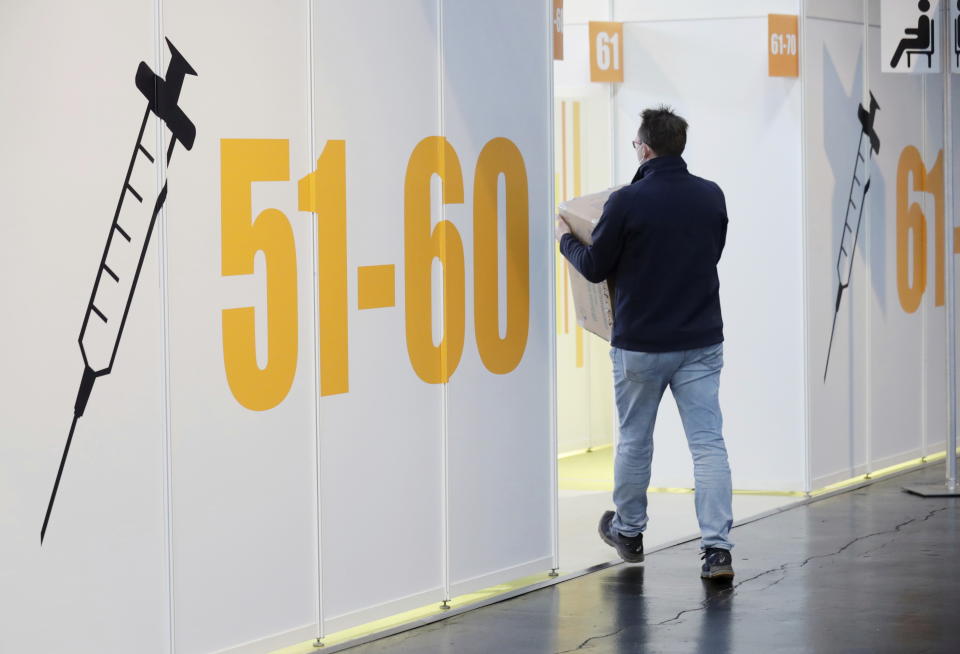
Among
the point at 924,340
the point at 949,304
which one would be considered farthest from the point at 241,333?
the point at 924,340

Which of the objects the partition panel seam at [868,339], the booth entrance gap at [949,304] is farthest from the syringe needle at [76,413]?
the partition panel seam at [868,339]

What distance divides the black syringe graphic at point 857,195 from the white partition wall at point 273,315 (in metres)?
2.92

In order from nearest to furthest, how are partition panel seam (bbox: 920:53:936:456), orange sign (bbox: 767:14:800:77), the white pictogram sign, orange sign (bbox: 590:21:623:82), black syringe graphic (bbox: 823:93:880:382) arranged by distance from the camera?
the white pictogram sign → orange sign (bbox: 767:14:800:77) → orange sign (bbox: 590:21:623:82) → black syringe graphic (bbox: 823:93:880:382) → partition panel seam (bbox: 920:53:936:456)

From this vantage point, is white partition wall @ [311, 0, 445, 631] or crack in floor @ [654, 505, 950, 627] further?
crack in floor @ [654, 505, 950, 627]

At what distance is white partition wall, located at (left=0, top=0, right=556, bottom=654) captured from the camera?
153 inches

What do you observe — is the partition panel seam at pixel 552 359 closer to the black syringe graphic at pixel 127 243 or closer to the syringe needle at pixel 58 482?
the black syringe graphic at pixel 127 243

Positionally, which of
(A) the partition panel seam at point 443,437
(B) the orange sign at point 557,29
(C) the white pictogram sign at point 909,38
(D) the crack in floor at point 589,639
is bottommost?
(D) the crack in floor at point 589,639

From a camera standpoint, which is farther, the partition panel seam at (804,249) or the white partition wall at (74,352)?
the partition panel seam at (804,249)

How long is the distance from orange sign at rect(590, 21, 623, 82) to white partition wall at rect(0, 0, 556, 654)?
2.06 m

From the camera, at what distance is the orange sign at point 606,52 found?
26.0ft

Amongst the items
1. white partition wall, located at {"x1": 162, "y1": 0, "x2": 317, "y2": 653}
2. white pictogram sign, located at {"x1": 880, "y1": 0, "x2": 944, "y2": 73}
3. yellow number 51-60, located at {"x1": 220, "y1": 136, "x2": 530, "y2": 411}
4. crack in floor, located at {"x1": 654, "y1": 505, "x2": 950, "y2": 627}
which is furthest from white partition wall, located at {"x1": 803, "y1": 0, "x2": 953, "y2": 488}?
white partition wall, located at {"x1": 162, "y1": 0, "x2": 317, "y2": 653}

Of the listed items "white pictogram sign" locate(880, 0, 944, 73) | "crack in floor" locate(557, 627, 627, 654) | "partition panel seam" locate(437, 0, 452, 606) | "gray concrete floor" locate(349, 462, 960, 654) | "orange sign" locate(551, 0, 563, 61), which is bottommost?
"crack in floor" locate(557, 627, 627, 654)

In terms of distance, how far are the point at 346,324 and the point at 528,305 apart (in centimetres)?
115

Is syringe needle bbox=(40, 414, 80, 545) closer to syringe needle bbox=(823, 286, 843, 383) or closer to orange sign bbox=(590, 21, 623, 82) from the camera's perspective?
orange sign bbox=(590, 21, 623, 82)
